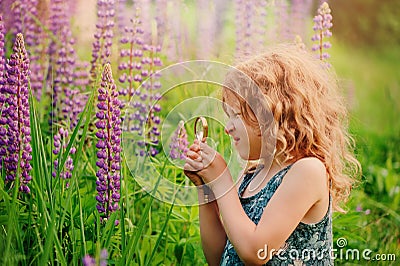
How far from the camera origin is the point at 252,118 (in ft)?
6.57

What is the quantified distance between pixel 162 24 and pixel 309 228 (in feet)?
6.63

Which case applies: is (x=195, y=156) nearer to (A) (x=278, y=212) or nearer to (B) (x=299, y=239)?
(A) (x=278, y=212)

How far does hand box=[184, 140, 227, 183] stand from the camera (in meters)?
1.94

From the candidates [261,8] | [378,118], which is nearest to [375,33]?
[378,118]

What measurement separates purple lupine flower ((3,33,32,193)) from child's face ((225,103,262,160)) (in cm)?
66

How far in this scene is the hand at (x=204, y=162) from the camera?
6.35ft

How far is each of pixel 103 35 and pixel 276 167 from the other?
1.24 metres

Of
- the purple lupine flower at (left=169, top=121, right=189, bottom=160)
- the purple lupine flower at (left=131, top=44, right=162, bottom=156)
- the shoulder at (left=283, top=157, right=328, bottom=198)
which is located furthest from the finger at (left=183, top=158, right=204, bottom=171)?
the purple lupine flower at (left=131, top=44, right=162, bottom=156)

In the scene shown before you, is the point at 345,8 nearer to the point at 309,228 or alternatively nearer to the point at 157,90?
the point at 157,90

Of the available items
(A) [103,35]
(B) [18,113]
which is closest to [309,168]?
(B) [18,113]

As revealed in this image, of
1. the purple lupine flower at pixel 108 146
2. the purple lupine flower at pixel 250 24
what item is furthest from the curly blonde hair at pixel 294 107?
the purple lupine flower at pixel 250 24

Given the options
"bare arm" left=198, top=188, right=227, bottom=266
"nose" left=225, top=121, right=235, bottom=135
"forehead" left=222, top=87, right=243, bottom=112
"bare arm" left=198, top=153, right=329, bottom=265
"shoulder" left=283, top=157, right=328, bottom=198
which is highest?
"forehead" left=222, top=87, right=243, bottom=112

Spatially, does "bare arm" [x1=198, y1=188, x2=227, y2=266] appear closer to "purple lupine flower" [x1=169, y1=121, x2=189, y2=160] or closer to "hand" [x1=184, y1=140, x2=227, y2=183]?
"hand" [x1=184, y1=140, x2=227, y2=183]

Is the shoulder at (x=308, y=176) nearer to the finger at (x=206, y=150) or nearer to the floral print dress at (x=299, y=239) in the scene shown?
the floral print dress at (x=299, y=239)
